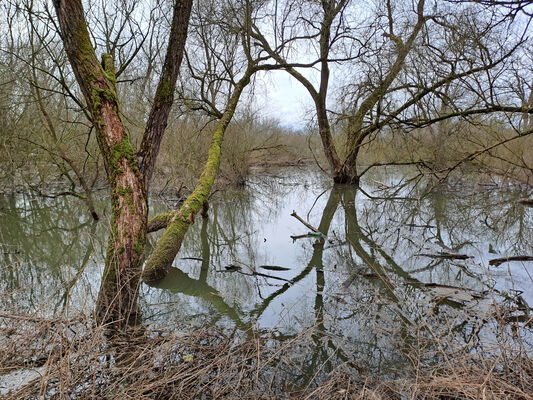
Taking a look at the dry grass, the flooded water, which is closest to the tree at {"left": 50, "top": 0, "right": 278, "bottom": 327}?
the flooded water

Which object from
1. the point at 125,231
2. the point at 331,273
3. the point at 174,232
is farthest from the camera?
the point at 174,232

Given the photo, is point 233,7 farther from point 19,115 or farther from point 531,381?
Answer: point 531,381

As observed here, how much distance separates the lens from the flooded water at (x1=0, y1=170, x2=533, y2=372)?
135 inches

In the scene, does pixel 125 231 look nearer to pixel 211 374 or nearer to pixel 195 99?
pixel 211 374

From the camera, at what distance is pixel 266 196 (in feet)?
44.6

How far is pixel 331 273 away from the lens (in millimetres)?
5309

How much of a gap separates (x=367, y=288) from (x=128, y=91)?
9993 mm

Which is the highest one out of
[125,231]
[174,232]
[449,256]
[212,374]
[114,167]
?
[114,167]

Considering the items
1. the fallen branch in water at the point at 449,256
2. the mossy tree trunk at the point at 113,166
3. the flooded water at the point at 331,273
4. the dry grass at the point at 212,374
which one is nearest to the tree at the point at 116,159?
the mossy tree trunk at the point at 113,166

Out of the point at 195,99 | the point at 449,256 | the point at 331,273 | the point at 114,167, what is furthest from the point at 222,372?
the point at 195,99

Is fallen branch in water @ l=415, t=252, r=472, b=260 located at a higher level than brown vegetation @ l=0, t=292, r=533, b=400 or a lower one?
lower

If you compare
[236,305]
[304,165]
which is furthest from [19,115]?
[304,165]

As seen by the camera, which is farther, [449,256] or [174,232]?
[449,256]

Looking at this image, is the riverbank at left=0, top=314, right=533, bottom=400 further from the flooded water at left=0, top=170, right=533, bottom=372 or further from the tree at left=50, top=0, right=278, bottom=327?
the tree at left=50, top=0, right=278, bottom=327
